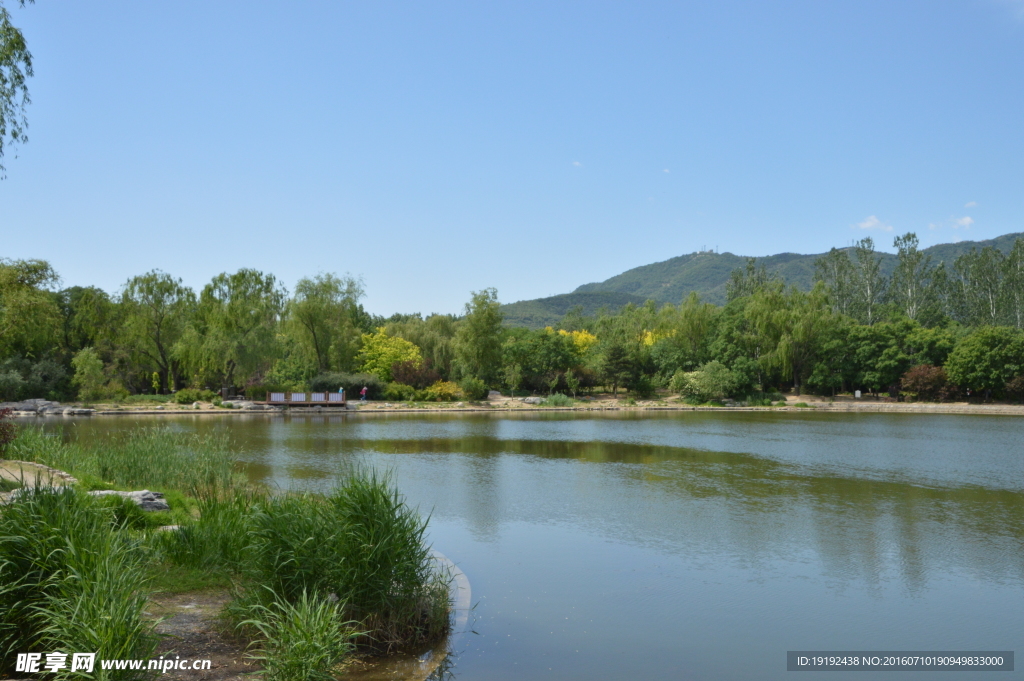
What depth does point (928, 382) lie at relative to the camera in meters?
44.0

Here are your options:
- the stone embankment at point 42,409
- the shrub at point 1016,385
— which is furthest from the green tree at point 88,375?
the shrub at point 1016,385

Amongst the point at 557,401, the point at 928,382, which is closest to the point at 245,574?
the point at 557,401

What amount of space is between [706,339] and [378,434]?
1236 inches

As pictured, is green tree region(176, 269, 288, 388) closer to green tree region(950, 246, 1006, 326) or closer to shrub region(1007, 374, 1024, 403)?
shrub region(1007, 374, 1024, 403)

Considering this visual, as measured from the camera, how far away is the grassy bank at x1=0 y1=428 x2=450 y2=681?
4.29m

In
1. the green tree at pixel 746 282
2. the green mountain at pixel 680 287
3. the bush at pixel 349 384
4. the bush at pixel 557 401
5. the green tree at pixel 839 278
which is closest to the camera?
the bush at pixel 349 384

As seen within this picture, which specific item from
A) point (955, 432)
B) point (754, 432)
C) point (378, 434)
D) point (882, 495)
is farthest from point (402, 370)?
point (882, 495)

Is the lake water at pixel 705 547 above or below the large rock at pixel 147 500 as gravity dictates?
below

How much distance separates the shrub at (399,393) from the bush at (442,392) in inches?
33.7

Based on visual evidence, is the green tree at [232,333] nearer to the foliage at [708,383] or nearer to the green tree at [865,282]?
the foliage at [708,383]

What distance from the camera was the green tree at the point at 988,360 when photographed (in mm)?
42594

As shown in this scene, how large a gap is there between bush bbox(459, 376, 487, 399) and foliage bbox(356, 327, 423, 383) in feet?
12.5

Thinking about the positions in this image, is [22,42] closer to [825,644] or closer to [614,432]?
[825,644]

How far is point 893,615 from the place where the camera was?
22.1 feet
